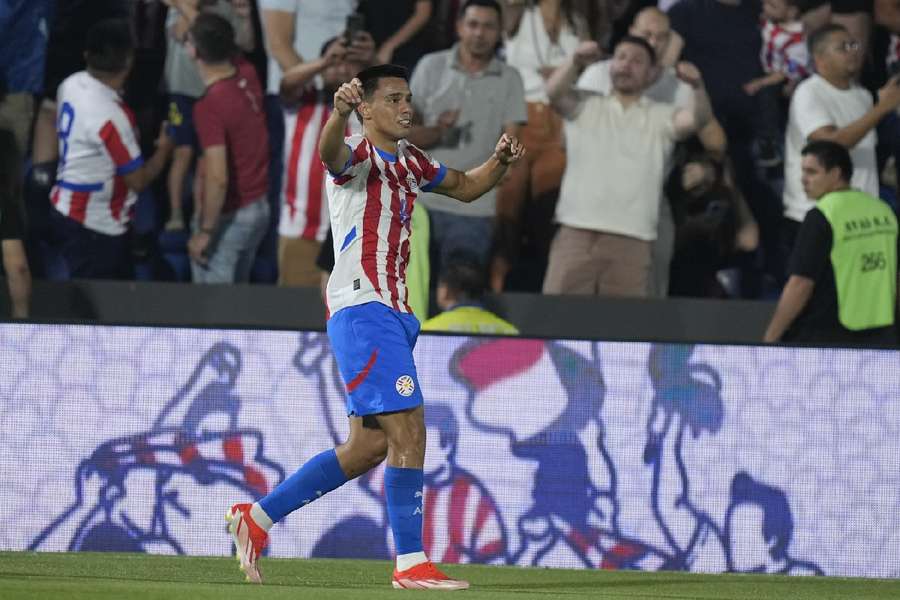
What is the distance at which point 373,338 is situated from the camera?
6.70m

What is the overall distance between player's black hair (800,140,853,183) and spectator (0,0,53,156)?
5.08m

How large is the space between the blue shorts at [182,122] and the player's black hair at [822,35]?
4193 millimetres

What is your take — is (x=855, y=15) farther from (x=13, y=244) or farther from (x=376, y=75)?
(x=13, y=244)

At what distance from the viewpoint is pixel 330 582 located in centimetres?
691

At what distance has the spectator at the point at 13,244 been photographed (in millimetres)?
9938

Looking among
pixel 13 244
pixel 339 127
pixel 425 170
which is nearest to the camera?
pixel 339 127

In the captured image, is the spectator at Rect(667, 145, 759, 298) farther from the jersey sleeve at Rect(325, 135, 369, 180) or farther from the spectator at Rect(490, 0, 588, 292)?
the jersey sleeve at Rect(325, 135, 369, 180)

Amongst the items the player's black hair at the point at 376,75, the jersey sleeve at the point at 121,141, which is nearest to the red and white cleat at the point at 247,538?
the player's black hair at the point at 376,75

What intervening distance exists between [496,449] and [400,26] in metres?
3.98

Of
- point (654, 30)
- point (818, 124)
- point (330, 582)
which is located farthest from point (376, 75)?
point (818, 124)

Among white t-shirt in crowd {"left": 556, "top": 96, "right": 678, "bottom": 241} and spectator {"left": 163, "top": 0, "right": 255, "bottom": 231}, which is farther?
spectator {"left": 163, "top": 0, "right": 255, "bottom": 231}

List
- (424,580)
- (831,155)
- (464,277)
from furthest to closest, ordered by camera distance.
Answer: (831,155), (464,277), (424,580)

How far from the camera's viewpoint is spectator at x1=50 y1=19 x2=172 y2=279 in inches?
412

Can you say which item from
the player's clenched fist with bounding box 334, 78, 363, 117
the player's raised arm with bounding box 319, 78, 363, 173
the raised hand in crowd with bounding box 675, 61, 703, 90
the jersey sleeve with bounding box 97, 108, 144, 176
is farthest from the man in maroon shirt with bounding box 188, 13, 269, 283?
the player's clenched fist with bounding box 334, 78, 363, 117
